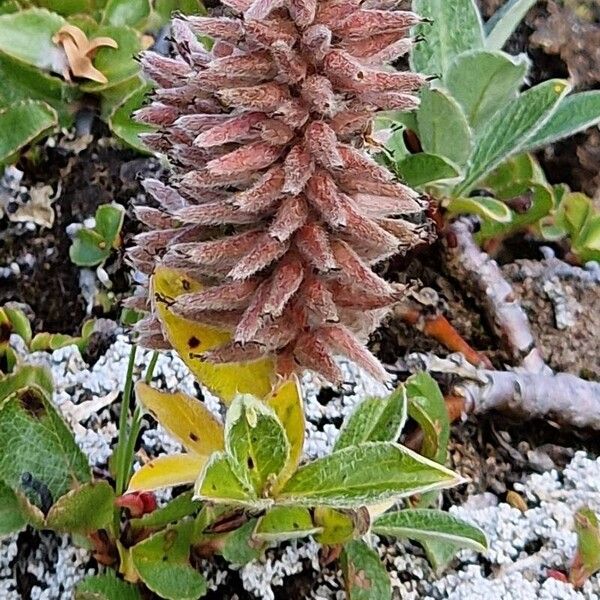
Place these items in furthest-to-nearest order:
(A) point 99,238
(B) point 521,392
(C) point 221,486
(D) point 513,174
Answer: (D) point 513,174 → (A) point 99,238 → (B) point 521,392 → (C) point 221,486

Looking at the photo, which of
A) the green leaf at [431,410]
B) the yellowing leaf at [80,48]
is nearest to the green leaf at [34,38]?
the yellowing leaf at [80,48]

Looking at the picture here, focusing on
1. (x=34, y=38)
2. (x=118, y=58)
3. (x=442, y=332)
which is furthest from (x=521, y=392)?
(x=34, y=38)

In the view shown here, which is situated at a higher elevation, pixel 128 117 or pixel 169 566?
pixel 128 117

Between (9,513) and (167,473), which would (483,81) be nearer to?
(167,473)

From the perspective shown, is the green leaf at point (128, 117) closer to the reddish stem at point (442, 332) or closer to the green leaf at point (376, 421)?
the reddish stem at point (442, 332)

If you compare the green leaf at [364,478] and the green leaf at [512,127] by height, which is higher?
the green leaf at [512,127]

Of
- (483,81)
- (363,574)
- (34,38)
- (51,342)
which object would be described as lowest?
(51,342)
